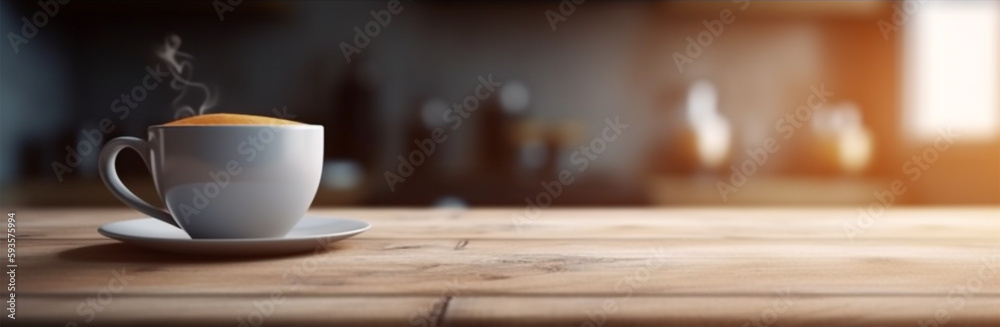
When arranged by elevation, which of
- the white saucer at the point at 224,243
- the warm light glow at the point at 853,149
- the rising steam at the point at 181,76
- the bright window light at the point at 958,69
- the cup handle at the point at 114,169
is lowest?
the white saucer at the point at 224,243

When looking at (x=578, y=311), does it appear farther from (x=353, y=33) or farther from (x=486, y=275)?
(x=353, y=33)

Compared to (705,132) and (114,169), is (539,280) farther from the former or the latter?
(705,132)

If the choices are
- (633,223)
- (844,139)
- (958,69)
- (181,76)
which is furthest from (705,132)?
(633,223)

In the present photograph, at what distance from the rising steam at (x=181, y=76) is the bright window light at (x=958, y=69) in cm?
227

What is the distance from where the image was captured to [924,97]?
Result: 2.80 metres

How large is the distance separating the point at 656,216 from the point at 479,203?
1.46 m

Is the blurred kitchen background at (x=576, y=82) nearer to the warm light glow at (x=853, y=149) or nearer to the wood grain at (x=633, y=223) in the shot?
the warm light glow at (x=853, y=149)

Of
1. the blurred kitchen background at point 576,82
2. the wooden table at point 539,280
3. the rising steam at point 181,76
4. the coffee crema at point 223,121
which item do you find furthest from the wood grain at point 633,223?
the rising steam at point 181,76

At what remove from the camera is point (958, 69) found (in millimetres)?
2818

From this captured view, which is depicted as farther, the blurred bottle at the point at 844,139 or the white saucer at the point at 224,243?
the blurred bottle at the point at 844,139

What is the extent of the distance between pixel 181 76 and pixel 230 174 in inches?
96.3

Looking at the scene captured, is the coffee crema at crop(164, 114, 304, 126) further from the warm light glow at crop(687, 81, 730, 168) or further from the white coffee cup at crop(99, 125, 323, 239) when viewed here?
the warm light glow at crop(687, 81, 730, 168)

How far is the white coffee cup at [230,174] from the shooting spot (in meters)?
0.63

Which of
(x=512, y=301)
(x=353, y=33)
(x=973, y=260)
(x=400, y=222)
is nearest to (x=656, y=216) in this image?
(x=400, y=222)
